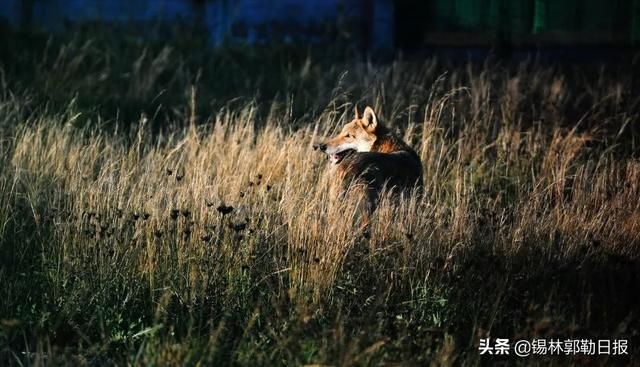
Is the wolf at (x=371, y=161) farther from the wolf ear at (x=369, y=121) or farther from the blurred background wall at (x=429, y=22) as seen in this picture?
the blurred background wall at (x=429, y=22)

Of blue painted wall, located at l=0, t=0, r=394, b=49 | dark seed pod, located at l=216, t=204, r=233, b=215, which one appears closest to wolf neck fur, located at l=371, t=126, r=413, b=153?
dark seed pod, located at l=216, t=204, r=233, b=215

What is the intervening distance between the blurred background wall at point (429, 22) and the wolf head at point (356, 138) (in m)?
6.44

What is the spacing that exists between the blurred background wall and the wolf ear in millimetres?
6469

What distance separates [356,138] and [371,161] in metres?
1.01

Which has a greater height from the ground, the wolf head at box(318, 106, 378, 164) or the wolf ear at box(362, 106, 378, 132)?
the wolf ear at box(362, 106, 378, 132)

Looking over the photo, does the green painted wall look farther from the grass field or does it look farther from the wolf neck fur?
the wolf neck fur

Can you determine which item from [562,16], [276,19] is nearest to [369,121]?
[562,16]

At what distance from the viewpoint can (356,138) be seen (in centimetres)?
864

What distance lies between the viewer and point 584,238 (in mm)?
6605

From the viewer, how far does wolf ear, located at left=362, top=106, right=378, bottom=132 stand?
8477 millimetres

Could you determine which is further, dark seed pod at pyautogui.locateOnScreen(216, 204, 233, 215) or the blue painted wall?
the blue painted wall

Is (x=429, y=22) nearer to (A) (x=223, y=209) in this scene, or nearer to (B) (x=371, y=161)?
(B) (x=371, y=161)

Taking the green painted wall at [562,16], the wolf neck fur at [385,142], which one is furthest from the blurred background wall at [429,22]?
the wolf neck fur at [385,142]

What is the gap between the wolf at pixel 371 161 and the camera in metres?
7.41
